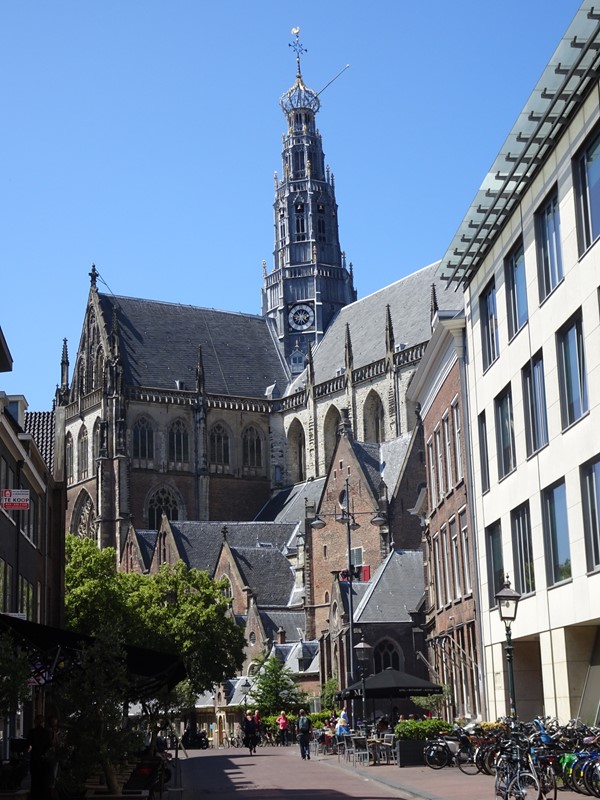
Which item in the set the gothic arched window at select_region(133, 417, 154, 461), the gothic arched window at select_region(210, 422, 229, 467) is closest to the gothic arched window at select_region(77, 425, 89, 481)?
the gothic arched window at select_region(133, 417, 154, 461)

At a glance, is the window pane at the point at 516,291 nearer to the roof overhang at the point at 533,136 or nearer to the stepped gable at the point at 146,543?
the roof overhang at the point at 533,136

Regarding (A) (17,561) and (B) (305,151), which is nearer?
(A) (17,561)

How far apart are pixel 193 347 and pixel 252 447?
10.0 meters

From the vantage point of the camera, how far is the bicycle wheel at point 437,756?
2738 centimetres

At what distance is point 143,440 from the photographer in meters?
97.4

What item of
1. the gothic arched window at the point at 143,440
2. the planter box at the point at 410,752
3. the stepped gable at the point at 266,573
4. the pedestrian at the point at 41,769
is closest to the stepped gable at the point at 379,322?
the gothic arched window at the point at 143,440

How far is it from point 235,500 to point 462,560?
217ft

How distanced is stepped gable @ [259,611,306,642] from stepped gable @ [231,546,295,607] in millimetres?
2165

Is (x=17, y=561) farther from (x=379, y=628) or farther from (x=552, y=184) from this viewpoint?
(x=379, y=628)

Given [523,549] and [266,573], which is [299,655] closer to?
[266,573]

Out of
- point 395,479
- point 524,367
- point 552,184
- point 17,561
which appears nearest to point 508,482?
point 524,367

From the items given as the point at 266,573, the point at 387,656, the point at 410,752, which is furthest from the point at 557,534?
the point at 266,573

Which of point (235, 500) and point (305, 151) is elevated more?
point (305, 151)

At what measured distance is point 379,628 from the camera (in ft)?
184
